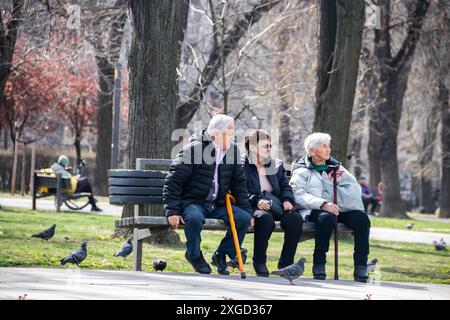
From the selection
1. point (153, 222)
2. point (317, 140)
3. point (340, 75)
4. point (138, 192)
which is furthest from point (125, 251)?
point (340, 75)

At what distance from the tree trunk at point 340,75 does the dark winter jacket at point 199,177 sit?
7.24 m

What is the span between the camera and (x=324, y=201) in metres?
11.0

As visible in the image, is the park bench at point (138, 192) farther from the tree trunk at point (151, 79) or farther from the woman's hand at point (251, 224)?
the tree trunk at point (151, 79)

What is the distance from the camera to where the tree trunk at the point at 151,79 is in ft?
46.7

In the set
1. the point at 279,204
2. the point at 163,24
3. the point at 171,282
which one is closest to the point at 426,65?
the point at 163,24

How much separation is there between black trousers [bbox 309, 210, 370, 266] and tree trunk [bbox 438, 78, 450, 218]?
80.1ft

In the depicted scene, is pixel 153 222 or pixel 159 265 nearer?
pixel 153 222

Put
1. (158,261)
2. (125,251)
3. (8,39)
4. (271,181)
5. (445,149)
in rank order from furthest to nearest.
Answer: (445,149) < (8,39) < (125,251) < (158,261) < (271,181)

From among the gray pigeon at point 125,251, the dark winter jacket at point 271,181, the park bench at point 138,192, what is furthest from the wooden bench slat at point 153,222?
the gray pigeon at point 125,251

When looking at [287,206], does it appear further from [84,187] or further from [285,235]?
[84,187]

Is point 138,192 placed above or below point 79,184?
above

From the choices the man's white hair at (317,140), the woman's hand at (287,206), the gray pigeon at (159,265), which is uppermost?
the man's white hair at (317,140)

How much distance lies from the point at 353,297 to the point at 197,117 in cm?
3069

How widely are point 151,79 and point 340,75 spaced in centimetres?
445
